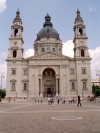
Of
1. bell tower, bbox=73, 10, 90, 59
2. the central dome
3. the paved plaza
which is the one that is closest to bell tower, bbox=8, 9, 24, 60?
the central dome

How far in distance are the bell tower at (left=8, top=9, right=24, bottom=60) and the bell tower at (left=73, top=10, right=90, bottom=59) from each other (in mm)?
18545

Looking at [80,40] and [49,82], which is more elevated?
[80,40]

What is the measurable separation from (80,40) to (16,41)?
849 inches

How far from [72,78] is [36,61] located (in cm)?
1303

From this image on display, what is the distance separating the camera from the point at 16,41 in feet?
227

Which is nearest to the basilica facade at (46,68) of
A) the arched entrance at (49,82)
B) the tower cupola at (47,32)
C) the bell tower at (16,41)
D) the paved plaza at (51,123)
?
the bell tower at (16,41)

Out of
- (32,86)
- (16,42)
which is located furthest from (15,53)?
(32,86)

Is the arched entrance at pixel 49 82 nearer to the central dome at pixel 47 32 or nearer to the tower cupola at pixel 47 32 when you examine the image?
the tower cupola at pixel 47 32

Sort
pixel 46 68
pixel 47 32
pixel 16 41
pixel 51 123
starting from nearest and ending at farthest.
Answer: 1. pixel 51 123
2. pixel 46 68
3. pixel 16 41
4. pixel 47 32

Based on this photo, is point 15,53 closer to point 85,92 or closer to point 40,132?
point 85,92

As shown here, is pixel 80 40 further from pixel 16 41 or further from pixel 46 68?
pixel 16 41

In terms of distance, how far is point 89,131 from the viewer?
739 centimetres

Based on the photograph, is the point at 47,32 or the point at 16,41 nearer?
the point at 16,41

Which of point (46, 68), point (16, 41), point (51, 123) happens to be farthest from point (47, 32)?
point (51, 123)
